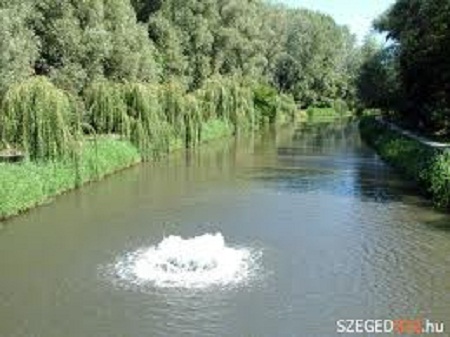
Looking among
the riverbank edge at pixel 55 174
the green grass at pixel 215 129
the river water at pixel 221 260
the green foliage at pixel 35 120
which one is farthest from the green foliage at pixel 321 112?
the green foliage at pixel 35 120

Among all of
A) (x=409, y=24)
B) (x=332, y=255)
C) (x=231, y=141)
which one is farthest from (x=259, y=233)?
(x=231, y=141)

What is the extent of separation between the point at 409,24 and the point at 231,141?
56.6 feet

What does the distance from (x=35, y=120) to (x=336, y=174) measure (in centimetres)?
1543

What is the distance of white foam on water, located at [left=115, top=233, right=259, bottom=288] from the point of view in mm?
16797

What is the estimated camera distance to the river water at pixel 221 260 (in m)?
14.7

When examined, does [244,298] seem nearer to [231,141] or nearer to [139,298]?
[139,298]

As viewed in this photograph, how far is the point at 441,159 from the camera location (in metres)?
27.8

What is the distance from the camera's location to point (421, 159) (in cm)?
3288

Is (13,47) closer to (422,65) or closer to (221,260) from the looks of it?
(221,260)

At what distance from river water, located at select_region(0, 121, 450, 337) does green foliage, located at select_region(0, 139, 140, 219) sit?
503 millimetres

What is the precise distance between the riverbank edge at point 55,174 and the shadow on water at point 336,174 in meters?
6.49

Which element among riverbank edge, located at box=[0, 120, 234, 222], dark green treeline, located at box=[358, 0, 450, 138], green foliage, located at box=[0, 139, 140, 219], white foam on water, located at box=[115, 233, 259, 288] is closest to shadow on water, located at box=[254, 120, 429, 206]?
dark green treeline, located at box=[358, 0, 450, 138]

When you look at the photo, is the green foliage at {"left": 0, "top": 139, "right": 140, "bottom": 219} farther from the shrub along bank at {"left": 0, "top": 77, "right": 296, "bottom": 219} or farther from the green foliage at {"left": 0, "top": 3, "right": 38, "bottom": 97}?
the green foliage at {"left": 0, "top": 3, "right": 38, "bottom": 97}

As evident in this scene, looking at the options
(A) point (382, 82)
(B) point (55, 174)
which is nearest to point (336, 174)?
(B) point (55, 174)
